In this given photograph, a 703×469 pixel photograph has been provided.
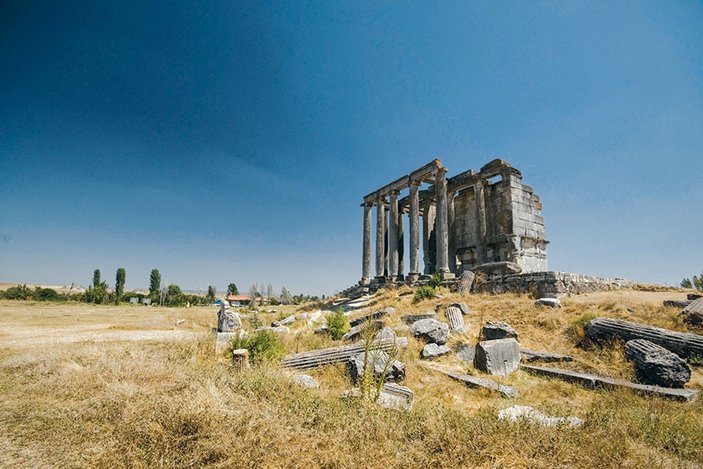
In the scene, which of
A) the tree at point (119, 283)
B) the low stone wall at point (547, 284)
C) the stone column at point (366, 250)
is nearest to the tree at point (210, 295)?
the tree at point (119, 283)

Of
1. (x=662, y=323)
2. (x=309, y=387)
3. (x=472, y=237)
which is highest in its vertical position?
(x=472, y=237)

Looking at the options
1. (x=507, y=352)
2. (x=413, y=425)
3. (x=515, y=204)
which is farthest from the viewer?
(x=515, y=204)

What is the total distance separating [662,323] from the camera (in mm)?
7852

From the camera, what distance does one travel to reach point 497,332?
8.12 m

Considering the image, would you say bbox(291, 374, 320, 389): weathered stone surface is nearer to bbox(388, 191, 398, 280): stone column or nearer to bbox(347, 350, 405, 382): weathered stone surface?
bbox(347, 350, 405, 382): weathered stone surface

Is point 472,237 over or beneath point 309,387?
over

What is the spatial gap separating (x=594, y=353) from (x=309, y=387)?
21.6ft

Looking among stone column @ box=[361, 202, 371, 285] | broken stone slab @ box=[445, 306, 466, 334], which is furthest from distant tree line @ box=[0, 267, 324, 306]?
broken stone slab @ box=[445, 306, 466, 334]

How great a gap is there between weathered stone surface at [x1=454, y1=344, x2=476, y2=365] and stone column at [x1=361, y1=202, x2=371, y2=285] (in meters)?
16.9

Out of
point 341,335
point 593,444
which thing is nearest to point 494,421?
point 593,444

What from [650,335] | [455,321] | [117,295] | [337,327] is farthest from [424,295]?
[117,295]

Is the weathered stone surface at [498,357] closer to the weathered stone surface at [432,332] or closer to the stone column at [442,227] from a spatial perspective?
the weathered stone surface at [432,332]

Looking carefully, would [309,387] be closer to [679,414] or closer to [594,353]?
[679,414]

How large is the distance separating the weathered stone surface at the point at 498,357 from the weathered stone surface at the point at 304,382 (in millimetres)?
3666
